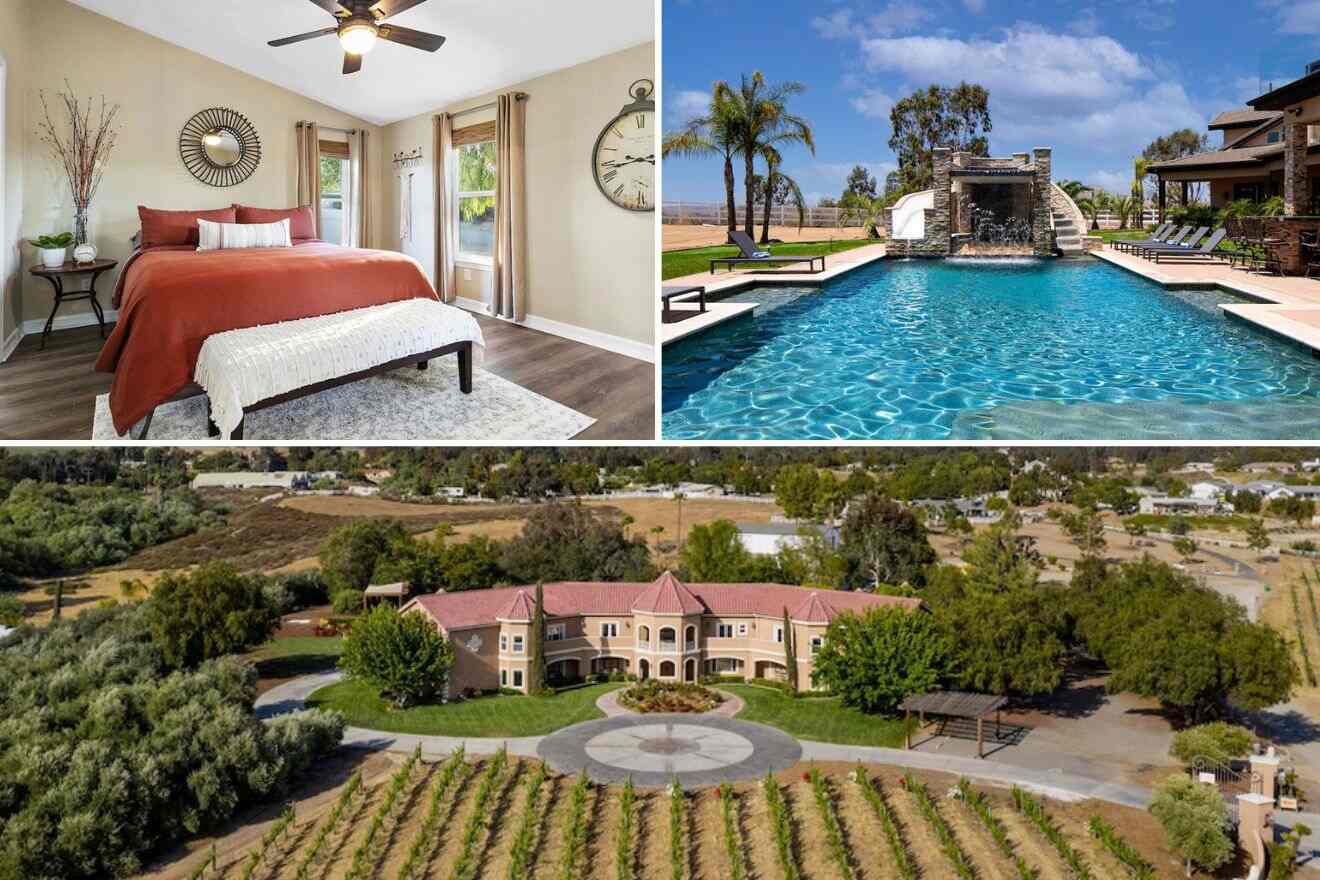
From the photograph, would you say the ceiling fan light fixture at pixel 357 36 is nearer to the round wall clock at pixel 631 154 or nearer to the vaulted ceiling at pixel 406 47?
the vaulted ceiling at pixel 406 47

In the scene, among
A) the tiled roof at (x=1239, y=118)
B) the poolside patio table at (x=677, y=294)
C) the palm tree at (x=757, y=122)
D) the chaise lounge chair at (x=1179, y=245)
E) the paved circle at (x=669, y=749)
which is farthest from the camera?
the tiled roof at (x=1239, y=118)

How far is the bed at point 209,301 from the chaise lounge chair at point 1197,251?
30.2 feet

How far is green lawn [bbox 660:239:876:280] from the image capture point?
9599 mm

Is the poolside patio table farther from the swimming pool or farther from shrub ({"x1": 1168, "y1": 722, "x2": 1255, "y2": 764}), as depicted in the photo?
shrub ({"x1": 1168, "y1": 722, "x2": 1255, "y2": 764})

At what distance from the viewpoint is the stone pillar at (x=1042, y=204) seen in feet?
46.5

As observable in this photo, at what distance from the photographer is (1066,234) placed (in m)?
14.3

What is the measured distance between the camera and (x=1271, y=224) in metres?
10.2

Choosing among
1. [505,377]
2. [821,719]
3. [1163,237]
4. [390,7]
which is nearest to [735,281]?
[505,377]

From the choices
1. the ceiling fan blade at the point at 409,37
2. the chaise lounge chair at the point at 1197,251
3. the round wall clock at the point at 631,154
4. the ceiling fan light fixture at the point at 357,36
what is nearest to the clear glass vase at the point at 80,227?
Result: the ceiling fan light fixture at the point at 357,36

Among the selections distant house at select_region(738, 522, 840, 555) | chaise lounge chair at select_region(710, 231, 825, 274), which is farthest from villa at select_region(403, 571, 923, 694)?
chaise lounge chair at select_region(710, 231, 825, 274)

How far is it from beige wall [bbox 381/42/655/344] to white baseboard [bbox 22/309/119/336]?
181cm

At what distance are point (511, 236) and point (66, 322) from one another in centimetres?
Answer: 278

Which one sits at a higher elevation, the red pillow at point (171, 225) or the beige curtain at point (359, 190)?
the beige curtain at point (359, 190)

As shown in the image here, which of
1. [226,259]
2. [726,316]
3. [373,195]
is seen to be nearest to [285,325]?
[226,259]
